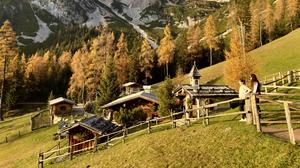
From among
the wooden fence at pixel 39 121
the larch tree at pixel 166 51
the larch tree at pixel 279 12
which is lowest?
the wooden fence at pixel 39 121

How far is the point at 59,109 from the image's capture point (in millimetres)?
64562

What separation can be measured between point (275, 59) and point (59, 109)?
44670mm

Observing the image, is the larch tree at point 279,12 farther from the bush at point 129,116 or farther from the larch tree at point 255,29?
the bush at point 129,116

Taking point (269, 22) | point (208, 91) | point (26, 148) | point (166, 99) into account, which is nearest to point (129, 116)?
point (166, 99)

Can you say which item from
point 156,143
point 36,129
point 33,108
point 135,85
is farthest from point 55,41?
point 156,143

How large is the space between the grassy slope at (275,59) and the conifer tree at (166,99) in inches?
845

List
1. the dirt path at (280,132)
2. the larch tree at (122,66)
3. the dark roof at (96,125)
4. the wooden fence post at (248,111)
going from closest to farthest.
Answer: the dirt path at (280,132)
the wooden fence post at (248,111)
the dark roof at (96,125)
the larch tree at (122,66)

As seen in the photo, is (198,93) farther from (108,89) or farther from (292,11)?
→ (292,11)

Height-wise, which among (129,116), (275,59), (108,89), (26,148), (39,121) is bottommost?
(26,148)

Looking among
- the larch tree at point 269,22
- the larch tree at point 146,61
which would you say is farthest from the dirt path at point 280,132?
the larch tree at point 269,22

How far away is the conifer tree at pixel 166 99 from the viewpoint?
43938mm

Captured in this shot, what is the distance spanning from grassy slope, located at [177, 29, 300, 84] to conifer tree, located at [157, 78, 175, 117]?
21.5 m

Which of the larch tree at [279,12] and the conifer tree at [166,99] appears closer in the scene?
the conifer tree at [166,99]

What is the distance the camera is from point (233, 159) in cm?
Result: 1530
